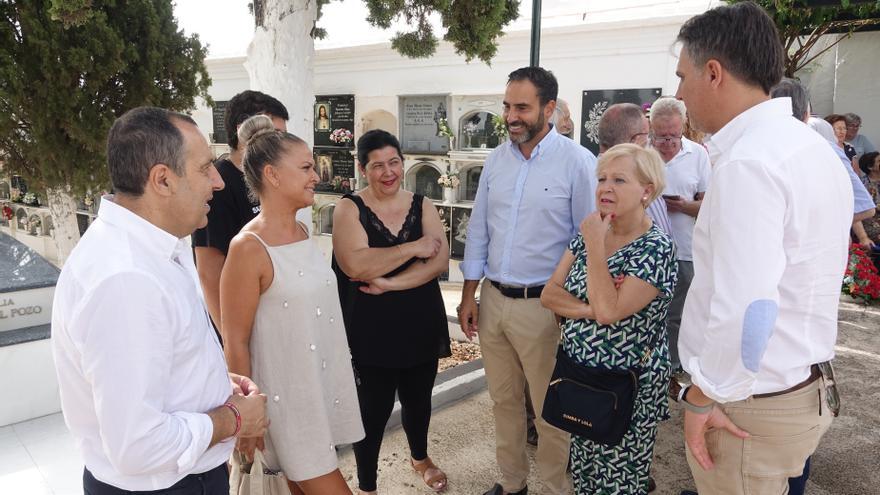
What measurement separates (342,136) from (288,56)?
955 cm

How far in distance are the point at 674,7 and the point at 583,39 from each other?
5.04 ft

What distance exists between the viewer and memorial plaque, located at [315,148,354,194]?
1373 cm

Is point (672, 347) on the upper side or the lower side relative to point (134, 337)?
lower

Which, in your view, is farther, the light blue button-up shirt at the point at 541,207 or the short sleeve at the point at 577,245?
the light blue button-up shirt at the point at 541,207

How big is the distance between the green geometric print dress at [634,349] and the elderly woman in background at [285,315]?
2.95ft

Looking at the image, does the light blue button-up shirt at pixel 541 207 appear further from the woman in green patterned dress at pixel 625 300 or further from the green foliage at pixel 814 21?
the green foliage at pixel 814 21

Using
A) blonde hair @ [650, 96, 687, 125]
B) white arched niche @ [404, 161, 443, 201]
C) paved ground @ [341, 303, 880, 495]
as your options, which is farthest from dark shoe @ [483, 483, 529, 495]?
white arched niche @ [404, 161, 443, 201]

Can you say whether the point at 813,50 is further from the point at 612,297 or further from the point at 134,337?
the point at 134,337

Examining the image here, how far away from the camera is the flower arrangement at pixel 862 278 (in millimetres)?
5805

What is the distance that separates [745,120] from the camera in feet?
4.30

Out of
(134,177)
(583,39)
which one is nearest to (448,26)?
(134,177)

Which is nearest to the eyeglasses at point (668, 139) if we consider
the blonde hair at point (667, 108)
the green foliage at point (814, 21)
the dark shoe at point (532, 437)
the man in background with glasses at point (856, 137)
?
the blonde hair at point (667, 108)

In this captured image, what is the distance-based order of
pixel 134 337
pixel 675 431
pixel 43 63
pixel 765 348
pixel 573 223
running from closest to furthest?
pixel 134 337 < pixel 765 348 < pixel 573 223 < pixel 675 431 < pixel 43 63

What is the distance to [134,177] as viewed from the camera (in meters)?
1.26
